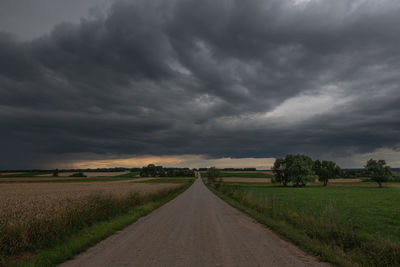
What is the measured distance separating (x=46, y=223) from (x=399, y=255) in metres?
12.2

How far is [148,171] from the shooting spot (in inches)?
6865

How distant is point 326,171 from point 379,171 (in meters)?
16.9

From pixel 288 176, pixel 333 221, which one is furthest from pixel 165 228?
pixel 288 176

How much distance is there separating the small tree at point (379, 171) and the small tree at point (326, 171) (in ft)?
40.5

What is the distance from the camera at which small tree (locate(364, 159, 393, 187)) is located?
76375mm

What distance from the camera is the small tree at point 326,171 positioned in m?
90.4

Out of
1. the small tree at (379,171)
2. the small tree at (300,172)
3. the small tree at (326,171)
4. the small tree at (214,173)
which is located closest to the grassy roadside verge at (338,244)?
the small tree at (300,172)

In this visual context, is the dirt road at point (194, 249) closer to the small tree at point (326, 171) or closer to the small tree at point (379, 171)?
the small tree at point (379, 171)

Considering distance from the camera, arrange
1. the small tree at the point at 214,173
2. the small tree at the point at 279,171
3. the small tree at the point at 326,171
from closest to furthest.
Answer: the small tree at the point at 279,171, the small tree at the point at 326,171, the small tree at the point at 214,173

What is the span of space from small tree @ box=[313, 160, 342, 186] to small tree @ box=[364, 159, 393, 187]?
40.5 ft

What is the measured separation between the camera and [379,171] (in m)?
77.2

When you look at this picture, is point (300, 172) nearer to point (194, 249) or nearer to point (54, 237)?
point (194, 249)

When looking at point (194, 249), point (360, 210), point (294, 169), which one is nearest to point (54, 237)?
point (194, 249)

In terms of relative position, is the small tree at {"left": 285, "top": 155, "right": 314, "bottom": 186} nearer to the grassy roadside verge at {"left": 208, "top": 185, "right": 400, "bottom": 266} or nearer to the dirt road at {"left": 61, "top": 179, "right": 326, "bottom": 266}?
the grassy roadside verge at {"left": 208, "top": 185, "right": 400, "bottom": 266}
